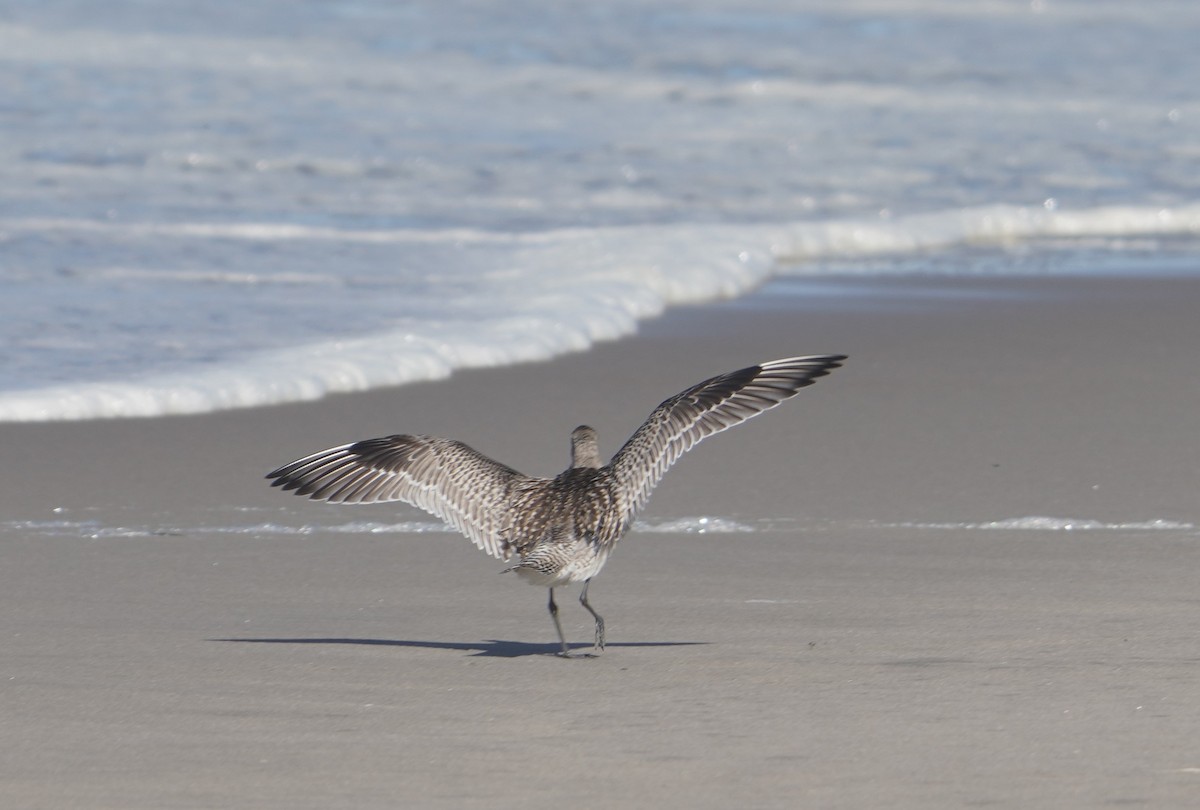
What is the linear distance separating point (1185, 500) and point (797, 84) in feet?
46.4

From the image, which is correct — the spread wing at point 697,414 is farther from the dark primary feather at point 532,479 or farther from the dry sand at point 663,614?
the dry sand at point 663,614

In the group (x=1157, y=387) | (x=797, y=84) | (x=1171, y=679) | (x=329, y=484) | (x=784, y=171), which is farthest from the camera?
(x=797, y=84)

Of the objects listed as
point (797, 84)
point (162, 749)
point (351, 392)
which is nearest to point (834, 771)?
point (162, 749)

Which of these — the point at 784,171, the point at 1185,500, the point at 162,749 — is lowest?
the point at 162,749

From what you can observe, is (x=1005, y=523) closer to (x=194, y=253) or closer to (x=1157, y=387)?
(x=1157, y=387)

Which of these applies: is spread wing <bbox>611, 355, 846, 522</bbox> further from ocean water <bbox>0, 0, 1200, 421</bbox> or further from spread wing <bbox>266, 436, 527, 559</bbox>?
ocean water <bbox>0, 0, 1200, 421</bbox>

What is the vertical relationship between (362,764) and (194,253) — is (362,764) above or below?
below

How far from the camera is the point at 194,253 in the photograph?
10758mm

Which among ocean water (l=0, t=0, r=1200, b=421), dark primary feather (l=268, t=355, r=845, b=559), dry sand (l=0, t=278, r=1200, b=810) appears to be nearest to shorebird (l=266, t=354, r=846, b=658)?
dark primary feather (l=268, t=355, r=845, b=559)

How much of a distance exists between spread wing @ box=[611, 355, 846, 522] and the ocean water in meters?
3.00

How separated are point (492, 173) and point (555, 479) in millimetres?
9474

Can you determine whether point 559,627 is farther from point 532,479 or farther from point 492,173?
point 492,173

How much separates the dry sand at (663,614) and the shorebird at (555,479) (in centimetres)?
27

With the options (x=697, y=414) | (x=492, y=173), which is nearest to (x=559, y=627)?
(x=697, y=414)
